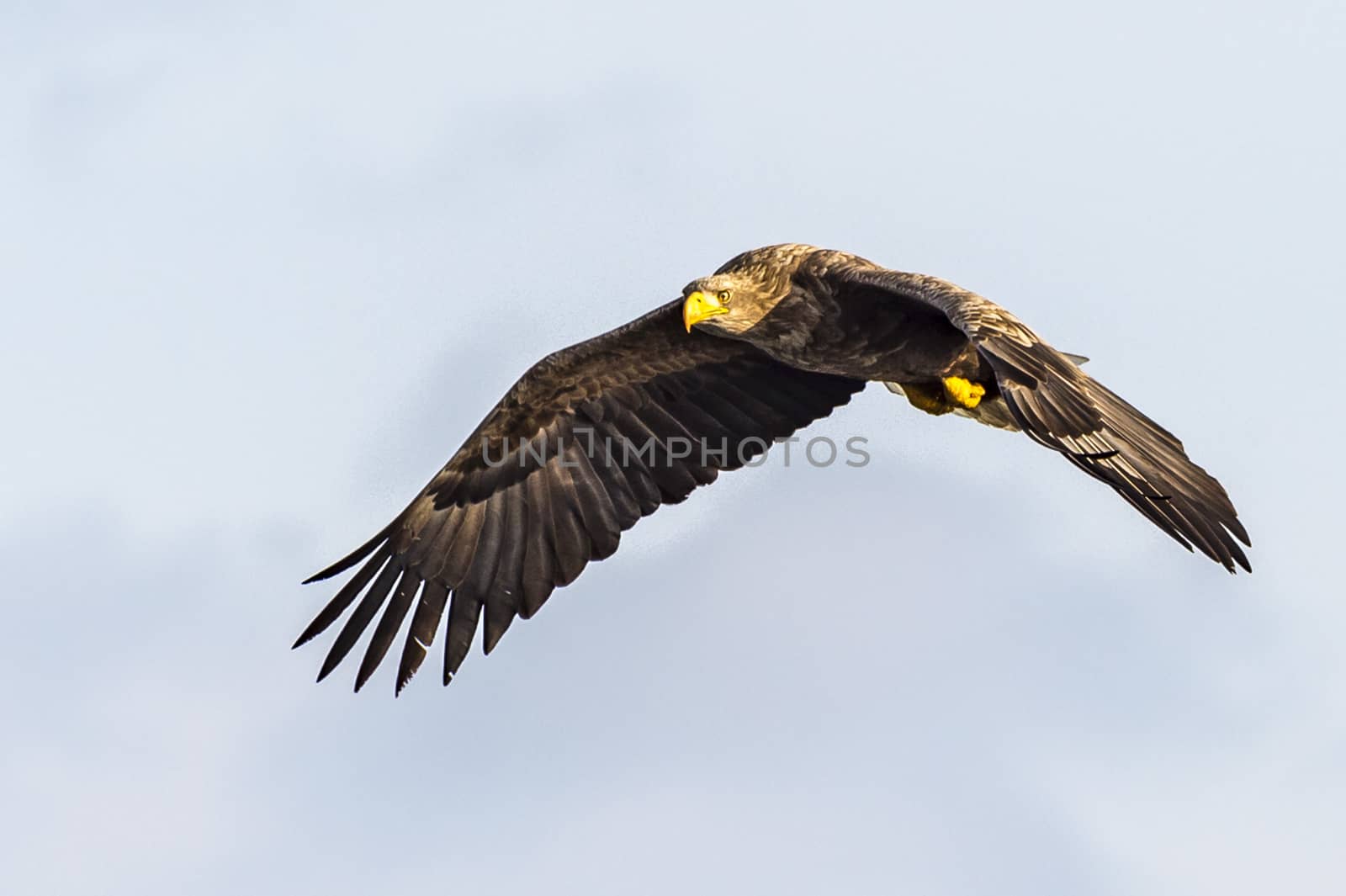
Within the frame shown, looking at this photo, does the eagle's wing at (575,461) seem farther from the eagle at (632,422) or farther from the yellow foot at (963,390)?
the yellow foot at (963,390)

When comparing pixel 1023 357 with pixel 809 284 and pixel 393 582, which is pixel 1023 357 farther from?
pixel 393 582

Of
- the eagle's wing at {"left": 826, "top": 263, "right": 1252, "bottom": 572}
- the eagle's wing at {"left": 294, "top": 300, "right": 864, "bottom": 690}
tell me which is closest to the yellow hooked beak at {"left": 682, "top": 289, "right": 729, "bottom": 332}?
the eagle's wing at {"left": 294, "top": 300, "right": 864, "bottom": 690}

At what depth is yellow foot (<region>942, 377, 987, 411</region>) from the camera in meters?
12.2

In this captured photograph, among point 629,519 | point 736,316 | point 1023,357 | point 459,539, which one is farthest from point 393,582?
point 1023,357

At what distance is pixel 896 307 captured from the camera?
1199 cm

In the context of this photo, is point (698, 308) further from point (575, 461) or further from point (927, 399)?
point (575, 461)

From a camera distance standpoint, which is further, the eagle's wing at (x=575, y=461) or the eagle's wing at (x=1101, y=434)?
the eagle's wing at (x=575, y=461)

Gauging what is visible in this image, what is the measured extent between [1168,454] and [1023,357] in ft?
2.99

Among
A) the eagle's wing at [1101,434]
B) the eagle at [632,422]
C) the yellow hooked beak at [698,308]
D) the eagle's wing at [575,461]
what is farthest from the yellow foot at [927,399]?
the eagle's wing at [1101,434]

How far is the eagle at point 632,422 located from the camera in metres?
12.0

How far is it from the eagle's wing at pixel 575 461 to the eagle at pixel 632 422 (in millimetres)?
11

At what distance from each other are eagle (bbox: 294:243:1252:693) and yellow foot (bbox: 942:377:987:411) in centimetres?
1

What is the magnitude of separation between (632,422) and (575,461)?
446mm

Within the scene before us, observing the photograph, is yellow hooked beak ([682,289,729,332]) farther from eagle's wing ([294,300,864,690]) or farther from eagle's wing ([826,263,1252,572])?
eagle's wing ([826,263,1252,572])
